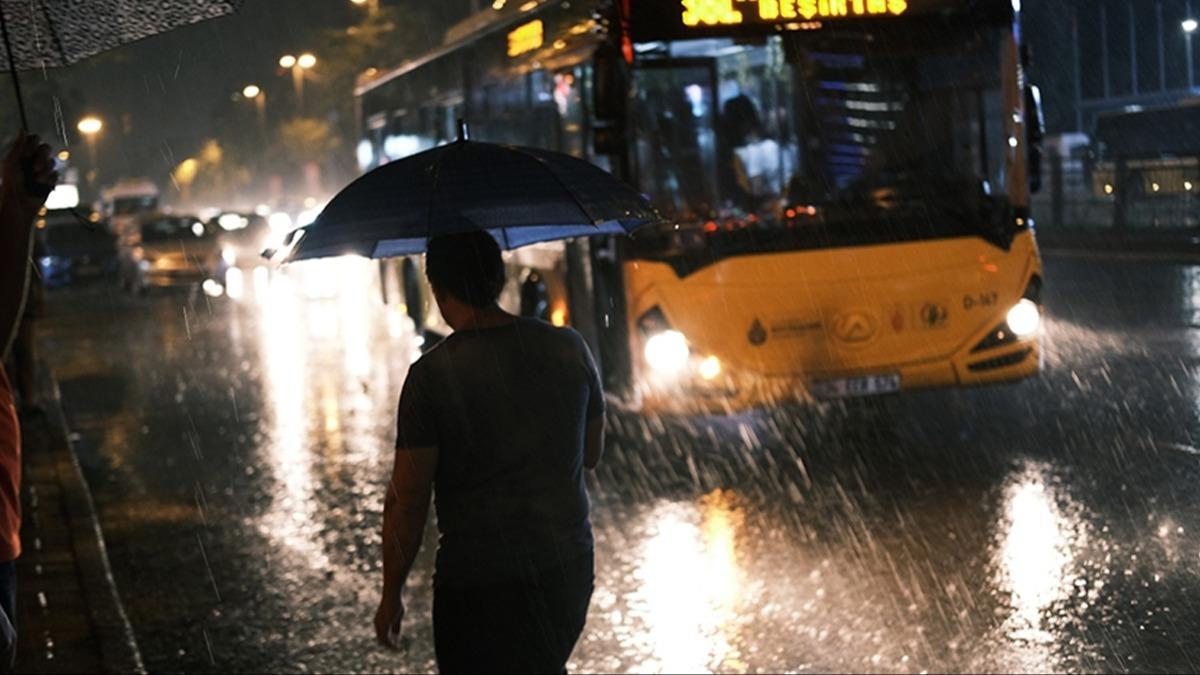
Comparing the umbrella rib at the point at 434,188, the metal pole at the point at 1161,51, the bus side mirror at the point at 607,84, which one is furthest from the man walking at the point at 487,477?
the metal pole at the point at 1161,51

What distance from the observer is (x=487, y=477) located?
4.11 m

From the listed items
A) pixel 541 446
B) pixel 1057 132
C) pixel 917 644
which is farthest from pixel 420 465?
pixel 1057 132

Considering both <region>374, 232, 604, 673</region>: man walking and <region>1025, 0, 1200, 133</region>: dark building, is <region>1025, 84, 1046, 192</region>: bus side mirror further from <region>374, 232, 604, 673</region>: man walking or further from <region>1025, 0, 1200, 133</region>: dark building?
<region>1025, 0, 1200, 133</region>: dark building

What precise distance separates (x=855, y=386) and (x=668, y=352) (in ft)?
→ 4.07

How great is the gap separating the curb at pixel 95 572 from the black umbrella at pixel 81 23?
3.22 m

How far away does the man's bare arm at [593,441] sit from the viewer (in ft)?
14.6

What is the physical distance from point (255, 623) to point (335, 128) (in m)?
60.7

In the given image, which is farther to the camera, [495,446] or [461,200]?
[461,200]

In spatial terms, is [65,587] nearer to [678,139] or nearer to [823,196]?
[678,139]

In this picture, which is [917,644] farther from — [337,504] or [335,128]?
[335,128]

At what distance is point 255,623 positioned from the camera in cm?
791

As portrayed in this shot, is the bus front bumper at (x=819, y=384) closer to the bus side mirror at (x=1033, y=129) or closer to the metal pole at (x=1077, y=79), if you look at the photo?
the bus side mirror at (x=1033, y=129)

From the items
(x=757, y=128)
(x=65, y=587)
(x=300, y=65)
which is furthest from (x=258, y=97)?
(x=65, y=587)

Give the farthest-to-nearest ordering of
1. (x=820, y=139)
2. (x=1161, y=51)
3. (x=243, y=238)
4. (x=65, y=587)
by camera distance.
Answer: (x=1161, y=51), (x=243, y=238), (x=820, y=139), (x=65, y=587)
